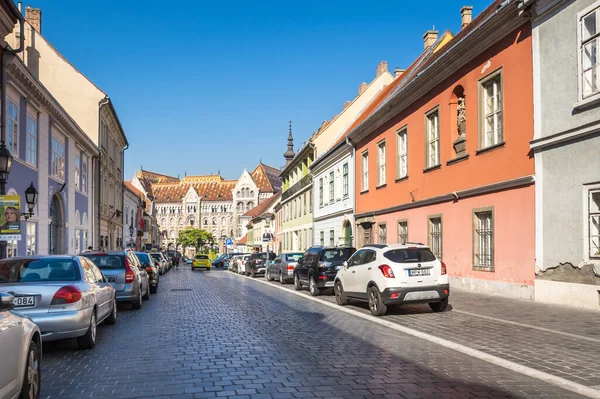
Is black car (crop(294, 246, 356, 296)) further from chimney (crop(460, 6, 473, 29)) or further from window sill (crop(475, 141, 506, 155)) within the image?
chimney (crop(460, 6, 473, 29))

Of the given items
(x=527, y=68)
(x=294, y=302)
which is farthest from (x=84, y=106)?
(x=527, y=68)

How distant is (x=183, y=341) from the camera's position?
961cm

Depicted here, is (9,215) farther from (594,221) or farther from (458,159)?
(458,159)

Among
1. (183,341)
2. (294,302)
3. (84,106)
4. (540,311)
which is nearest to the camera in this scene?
(183,341)

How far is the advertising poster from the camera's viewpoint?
12.0 metres

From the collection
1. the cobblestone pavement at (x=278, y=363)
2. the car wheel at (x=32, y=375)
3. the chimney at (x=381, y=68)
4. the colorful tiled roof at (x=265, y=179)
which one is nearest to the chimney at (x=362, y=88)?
the chimney at (x=381, y=68)

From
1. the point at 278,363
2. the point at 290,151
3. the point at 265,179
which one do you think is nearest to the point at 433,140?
the point at 278,363

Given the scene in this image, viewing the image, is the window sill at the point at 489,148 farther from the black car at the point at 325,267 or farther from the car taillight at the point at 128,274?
the car taillight at the point at 128,274

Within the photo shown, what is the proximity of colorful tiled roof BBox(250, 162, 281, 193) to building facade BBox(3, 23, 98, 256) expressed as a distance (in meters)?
112

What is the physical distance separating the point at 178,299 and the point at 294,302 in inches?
161

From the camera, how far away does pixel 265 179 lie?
14712cm

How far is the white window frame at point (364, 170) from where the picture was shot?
29594 mm

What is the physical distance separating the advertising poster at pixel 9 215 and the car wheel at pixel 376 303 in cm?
771

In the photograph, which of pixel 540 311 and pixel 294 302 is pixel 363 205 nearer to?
pixel 294 302
